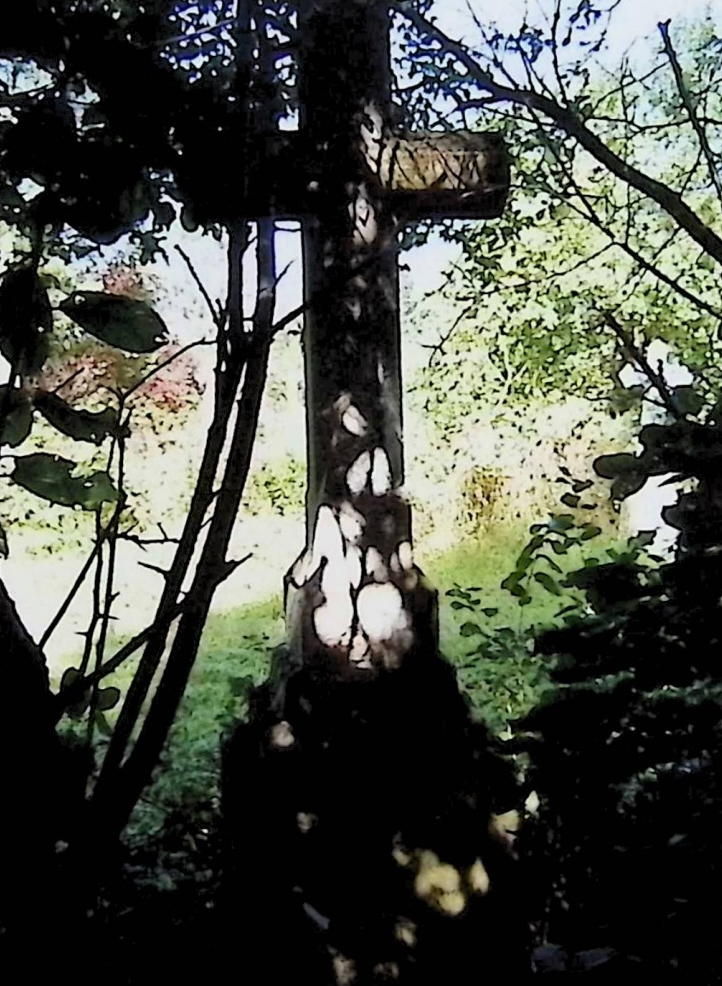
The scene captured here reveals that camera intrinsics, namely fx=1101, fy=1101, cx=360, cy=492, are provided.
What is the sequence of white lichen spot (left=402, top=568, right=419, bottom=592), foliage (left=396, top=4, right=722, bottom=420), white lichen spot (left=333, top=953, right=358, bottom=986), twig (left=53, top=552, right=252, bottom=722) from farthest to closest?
foliage (left=396, top=4, right=722, bottom=420), white lichen spot (left=402, top=568, right=419, bottom=592), white lichen spot (left=333, top=953, right=358, bottom=986), twig (left=53, top=552, right=252, bottom=722)

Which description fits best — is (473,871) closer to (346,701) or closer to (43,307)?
(346,701)

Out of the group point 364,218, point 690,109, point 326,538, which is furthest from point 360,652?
point 690,109

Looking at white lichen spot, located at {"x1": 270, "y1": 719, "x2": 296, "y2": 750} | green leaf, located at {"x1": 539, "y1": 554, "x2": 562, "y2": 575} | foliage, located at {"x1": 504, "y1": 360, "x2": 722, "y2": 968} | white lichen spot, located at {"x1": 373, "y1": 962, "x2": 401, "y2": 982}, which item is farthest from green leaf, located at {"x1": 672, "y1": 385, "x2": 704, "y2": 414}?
white lichen spot, located at {"x1": 373, "y1": 962, "x2": 401, "y2": 982}

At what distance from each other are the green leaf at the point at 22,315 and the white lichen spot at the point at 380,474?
1.38 ft

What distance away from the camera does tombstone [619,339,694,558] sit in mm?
1194

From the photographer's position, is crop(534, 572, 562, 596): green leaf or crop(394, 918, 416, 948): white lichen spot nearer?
crop(394, 918, 416, 948): white lichen spot

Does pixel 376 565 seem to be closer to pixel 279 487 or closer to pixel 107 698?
pixel 279 487

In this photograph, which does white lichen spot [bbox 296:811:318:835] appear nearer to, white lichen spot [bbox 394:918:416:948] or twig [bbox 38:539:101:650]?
white lichen spot [bbox 394:918:416:948]

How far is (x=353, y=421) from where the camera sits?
113cm

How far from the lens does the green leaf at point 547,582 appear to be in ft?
3.89

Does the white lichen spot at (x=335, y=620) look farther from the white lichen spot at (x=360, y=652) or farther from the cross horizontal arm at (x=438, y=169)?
the cross horizontal arm at (x=438, y=169)

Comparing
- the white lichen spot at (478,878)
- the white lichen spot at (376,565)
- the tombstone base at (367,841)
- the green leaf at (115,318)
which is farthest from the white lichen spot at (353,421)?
the white lichen spot at (478,878)

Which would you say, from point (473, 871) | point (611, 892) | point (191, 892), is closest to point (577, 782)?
point (611, 892)

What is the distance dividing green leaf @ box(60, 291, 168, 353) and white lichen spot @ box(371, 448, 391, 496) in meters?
0.38
